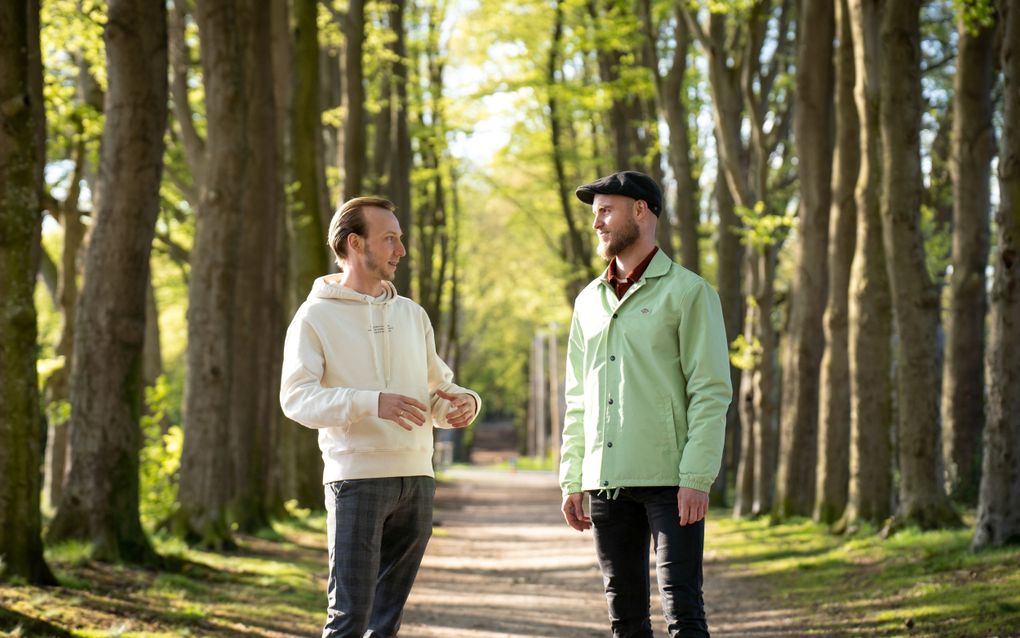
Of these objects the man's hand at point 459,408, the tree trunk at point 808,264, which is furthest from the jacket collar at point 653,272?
the tree trunk at point 808,264

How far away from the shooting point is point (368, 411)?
4.95 m

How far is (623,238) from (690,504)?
104 cm

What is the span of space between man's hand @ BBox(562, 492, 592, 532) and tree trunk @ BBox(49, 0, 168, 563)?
Result: 6.74 meters

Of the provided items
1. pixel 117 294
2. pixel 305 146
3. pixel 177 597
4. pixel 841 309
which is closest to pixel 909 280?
pixel 841 309

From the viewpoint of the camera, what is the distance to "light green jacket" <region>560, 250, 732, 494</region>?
198 inches

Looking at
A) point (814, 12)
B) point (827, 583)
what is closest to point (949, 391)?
point (814, 12)

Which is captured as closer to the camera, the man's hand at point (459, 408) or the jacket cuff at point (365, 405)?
the jacket cuff at point (365, 405)

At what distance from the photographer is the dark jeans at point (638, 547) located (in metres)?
4.96

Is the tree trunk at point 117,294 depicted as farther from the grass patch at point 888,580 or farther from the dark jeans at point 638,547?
the dark jeans at point 638,547

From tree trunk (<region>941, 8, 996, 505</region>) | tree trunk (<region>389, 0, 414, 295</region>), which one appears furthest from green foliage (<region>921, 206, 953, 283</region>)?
tree trunk (<region>389, 0, 414, 295</region>)

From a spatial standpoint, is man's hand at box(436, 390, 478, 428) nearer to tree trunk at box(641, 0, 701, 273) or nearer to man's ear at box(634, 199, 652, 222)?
man's ear at box(634, 199, 652, 222)

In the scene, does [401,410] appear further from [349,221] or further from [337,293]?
[349,221]

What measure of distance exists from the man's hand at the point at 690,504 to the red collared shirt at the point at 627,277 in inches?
32.9

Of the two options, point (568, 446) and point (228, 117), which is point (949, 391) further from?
point (568, 446)
